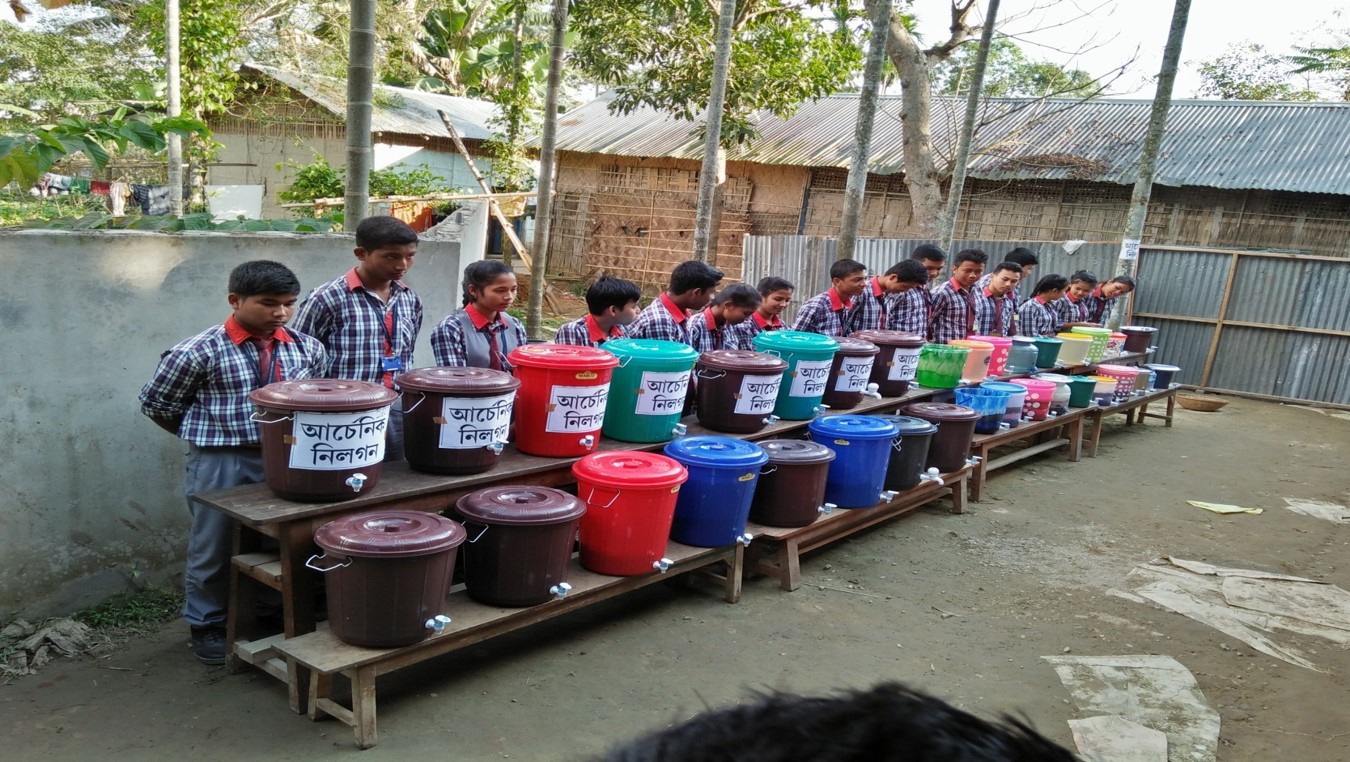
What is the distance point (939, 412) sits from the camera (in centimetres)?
619

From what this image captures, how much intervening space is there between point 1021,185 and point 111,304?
46.0 feet

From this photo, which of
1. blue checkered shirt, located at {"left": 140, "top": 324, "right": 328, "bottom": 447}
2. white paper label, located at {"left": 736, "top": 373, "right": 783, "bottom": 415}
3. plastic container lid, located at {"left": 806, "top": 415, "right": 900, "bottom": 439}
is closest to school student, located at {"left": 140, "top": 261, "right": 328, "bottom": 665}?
blue checkered shirt, located at {"left": 140, "top": 324, "right": 328, "bottom": 447}

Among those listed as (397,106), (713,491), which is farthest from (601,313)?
(397,106)

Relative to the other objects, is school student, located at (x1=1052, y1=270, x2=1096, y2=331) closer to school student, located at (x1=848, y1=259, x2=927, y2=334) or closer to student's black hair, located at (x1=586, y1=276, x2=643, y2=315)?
school student, located at (x1=848, y1=259, x2=927, y2=334)

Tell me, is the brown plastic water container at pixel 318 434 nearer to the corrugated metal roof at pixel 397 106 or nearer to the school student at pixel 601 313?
the school student at pixel 601 313

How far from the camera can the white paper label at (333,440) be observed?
3.24 m

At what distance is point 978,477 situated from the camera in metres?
6.91

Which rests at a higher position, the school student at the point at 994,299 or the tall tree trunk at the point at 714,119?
the tall tree trunk at the point at 714,119

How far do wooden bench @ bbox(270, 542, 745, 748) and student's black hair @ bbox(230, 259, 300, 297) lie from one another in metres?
1.28

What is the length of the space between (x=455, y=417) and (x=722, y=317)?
230 centimetres

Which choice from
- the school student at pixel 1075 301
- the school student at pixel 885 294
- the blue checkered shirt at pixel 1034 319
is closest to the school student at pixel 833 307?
the school student at pixel 885 294

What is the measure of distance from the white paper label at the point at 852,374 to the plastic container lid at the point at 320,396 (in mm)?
3300

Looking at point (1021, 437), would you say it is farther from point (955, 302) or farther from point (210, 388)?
point (210, 388)

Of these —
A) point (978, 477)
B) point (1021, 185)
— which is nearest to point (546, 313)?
point (1021, 185)
